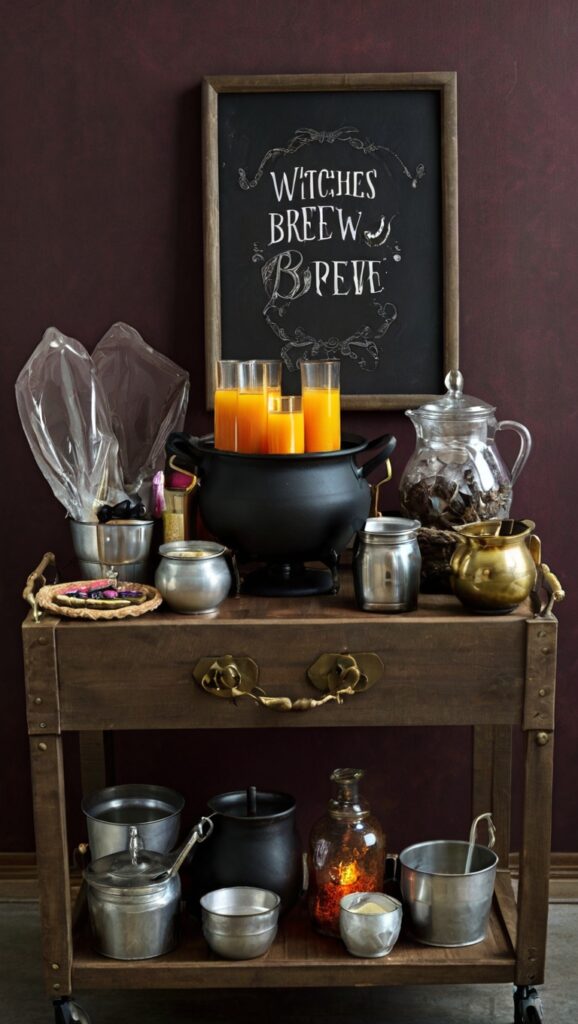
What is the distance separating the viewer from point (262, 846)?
204cm

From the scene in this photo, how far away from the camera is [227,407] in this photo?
6.38 feet

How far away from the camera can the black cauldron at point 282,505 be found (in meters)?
1.88

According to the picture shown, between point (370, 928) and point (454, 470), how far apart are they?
76 centimetres

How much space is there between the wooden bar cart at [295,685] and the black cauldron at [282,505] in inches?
3.2

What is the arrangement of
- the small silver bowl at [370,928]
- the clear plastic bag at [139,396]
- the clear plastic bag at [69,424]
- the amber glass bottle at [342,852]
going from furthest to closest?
the clear plastic bag at [139,396]
the clear plastic bag at [69,424]
the amber glass bottle at [342,852]
the small silver bowl at [370,928]

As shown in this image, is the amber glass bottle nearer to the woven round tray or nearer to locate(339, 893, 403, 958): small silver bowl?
locate(339, 893, 403, 958): small silver bowl

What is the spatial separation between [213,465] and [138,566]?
23 centimetres

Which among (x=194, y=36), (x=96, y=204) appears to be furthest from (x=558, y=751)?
(x=194, y=36)

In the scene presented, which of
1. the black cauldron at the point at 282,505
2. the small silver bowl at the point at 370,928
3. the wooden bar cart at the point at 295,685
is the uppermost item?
the black cauldron at the point at 282,505

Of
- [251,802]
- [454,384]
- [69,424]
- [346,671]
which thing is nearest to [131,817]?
[251,802]

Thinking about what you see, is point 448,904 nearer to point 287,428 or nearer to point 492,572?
point 492,572

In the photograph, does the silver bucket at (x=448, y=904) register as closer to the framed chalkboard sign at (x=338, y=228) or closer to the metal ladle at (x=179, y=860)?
the metal ladle at (x=179, y=860)

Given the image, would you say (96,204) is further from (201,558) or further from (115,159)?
(201,558)

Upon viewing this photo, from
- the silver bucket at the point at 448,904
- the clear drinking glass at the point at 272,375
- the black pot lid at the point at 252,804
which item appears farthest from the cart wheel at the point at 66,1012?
the clear drinking glass at the point at 272,375
